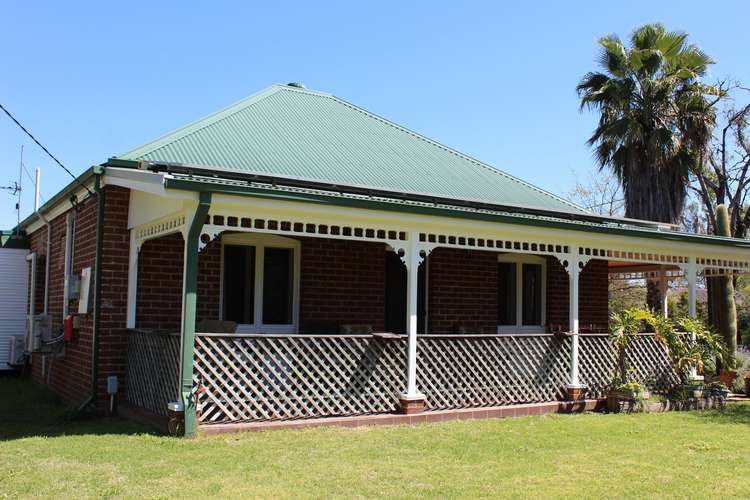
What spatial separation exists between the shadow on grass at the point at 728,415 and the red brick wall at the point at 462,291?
4049 millimetres

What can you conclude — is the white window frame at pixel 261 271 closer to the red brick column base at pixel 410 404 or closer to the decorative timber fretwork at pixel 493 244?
the decorative timber fretwork at pixel 493 244

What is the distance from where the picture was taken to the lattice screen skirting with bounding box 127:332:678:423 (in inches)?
360

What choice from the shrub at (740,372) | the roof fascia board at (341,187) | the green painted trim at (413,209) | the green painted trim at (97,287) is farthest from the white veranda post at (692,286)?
the green painted trim at (97,287)

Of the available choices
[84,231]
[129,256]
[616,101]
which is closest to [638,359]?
[129,256]

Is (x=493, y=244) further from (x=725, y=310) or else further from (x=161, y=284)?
(x=725, y=310)

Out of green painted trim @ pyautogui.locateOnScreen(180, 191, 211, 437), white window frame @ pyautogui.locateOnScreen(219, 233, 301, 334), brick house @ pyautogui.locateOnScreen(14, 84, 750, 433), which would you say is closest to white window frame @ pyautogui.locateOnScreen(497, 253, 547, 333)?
brick house @ pyautogui.locateOnScreen(14, 84, 750, 433)

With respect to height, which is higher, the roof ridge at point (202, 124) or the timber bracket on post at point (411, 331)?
the roof ridge at point (202, 124)

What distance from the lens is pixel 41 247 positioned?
15555 mm

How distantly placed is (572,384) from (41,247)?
11.0m

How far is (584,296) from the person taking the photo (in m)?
15.7

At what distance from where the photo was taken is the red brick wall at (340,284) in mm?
Answer: 12438

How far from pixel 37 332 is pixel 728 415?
37.9 ft

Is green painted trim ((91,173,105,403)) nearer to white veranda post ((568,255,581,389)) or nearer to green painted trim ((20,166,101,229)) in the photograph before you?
green painted trim ((20,166,101,229))

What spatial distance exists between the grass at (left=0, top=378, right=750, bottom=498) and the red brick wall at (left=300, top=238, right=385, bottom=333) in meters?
3.31
